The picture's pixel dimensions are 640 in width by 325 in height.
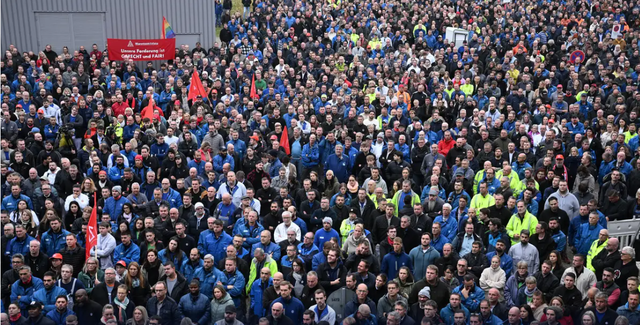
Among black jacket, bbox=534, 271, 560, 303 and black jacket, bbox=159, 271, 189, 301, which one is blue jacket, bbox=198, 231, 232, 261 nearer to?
black jacket, bbox=159, 271, 189, 301

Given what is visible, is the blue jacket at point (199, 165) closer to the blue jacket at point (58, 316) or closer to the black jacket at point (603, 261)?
the blue jacket at point (58, 316)

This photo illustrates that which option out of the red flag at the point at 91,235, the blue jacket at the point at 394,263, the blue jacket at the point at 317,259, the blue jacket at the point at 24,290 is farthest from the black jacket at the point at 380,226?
the blue jacket at the point at 24,290

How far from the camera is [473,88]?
2011cm

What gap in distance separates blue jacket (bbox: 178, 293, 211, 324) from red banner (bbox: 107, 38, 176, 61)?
527 inches

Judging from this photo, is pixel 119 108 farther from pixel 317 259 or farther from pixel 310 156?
pixel 317 259

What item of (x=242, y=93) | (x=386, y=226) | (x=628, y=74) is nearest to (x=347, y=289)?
(x=386, y=226)

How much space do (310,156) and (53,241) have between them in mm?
5538

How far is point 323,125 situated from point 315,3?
13.2 m

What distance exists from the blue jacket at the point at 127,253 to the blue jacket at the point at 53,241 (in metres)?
0.95

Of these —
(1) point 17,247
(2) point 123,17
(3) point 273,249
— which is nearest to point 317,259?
(3) point 273,249

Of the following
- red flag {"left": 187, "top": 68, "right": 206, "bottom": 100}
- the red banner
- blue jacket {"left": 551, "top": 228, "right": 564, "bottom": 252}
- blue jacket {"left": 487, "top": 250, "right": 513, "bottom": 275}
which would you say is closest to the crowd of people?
blue jacket {"left": 487, "top": 250, "right": 513, "bottom": 275}

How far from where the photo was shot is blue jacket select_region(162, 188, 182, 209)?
42.8ft

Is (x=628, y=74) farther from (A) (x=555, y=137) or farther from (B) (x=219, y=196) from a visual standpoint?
(B) (x=219, y=196)

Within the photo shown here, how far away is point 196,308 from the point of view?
986cm
